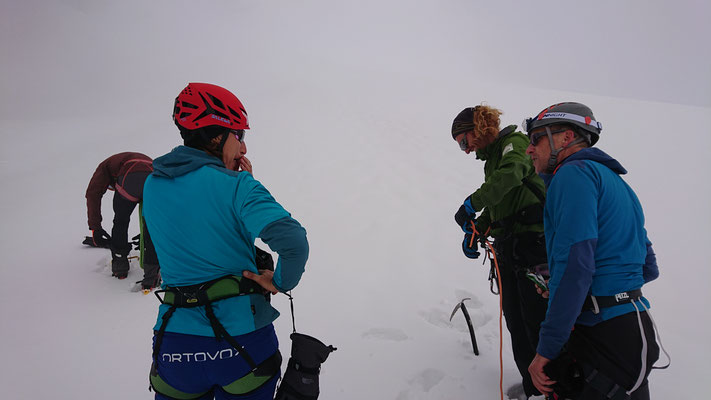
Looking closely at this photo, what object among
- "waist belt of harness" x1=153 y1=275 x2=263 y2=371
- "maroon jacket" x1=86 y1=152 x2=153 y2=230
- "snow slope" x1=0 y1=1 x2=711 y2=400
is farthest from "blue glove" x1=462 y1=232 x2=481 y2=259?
"maroon jacket" x1=86 y1=152 x2=153 y2=230

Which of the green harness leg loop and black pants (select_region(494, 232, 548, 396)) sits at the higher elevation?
black pants (select_region(494, 232, 548, 396))

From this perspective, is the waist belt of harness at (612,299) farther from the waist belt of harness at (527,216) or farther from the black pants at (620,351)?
the waist belt of harness at (527,216)

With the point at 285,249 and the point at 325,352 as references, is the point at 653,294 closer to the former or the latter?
the point at 325,352

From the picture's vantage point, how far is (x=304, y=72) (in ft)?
64.6

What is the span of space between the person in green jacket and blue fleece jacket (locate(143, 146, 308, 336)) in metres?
1.71

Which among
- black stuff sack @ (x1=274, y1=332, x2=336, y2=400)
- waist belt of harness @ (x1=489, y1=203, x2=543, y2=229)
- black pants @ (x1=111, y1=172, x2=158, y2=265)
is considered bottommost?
black pants @ (x1=111, y1=172, x2=158, y2=265)

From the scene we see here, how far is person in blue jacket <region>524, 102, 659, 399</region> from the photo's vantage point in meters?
1.52

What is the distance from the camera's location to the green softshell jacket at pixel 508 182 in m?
2.40

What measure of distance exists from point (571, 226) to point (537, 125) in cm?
66

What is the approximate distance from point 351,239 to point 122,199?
3.38 meters

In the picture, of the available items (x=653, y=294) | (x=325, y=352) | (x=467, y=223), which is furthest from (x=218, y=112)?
(x=653, y=294)

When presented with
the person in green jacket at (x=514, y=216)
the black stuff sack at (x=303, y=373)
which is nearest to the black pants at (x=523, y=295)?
the person in green jacket at (x=514, y=216)

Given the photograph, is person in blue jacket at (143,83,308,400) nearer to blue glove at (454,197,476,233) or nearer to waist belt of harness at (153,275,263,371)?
waist belt of harness at (153,275,263,371)

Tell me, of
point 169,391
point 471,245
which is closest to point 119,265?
point 169,391
